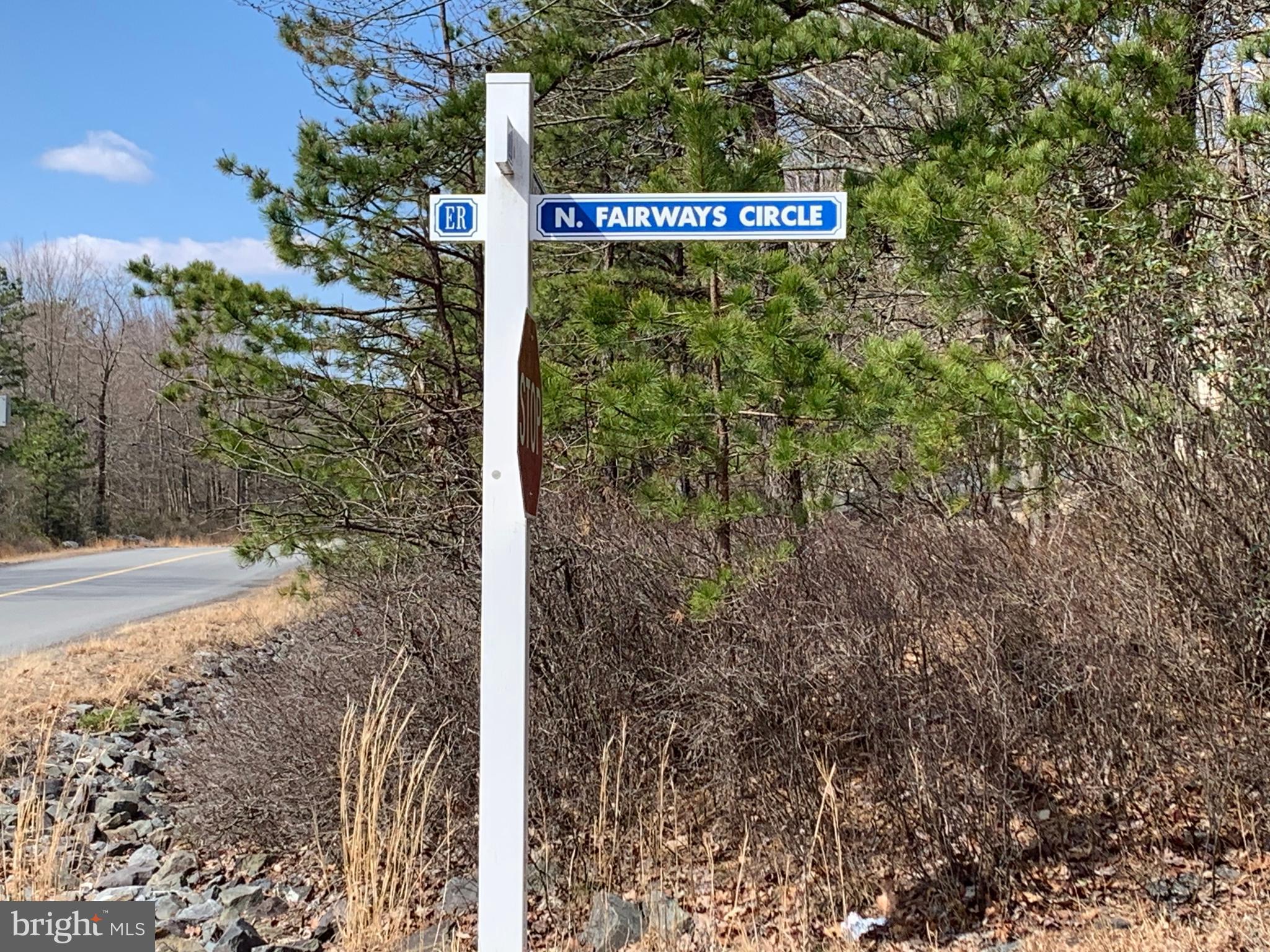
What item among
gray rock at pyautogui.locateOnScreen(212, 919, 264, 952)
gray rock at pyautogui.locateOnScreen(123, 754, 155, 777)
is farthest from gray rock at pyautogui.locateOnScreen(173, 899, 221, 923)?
gray rock at pyautogui.locateOnScreen(123, 754, 155, 777)

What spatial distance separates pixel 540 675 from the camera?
491 cm

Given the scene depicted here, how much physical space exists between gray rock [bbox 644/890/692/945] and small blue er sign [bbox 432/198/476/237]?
2527 mm

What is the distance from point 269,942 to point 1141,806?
3784mm

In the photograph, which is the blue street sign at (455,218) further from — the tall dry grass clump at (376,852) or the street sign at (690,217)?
the tall dry grass clump at (376,852)

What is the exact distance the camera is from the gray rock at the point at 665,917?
3.63m

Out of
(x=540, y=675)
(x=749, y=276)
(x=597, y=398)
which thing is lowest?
(x=540, y=675)

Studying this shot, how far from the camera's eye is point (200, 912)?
4.54 metres

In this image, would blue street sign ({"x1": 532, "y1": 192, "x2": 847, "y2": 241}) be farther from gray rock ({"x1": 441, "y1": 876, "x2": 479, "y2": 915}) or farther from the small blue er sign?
gray rock ({"x1": 441, "y1": 876, "x2": 479, "y2": 915})

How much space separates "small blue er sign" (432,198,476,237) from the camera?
276 cm

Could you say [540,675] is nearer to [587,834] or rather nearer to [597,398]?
[587,834]

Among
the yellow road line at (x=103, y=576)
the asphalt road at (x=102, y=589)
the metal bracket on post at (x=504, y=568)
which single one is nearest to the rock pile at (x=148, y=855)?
the asphalt road at (x=102, y=589)

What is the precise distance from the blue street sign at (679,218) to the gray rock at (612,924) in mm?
2782

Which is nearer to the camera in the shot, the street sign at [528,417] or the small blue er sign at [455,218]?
the street sign at [528,417]

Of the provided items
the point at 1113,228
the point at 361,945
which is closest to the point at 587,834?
the point at 361,945
